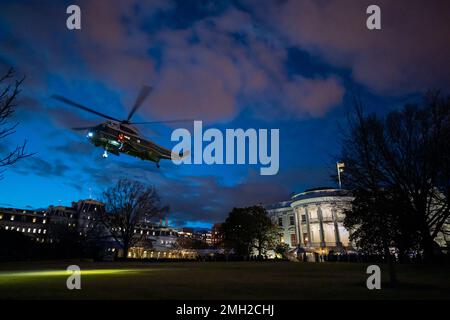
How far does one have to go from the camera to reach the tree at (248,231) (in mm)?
65688

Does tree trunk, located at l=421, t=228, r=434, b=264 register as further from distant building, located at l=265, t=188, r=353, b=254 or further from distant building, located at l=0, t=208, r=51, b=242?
distant building, located at l=0, t=208, r=51, b=242

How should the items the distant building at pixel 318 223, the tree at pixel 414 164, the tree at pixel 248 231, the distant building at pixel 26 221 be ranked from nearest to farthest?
1. the tree at pixel 414 164
2. the tree at pixel 248 231
3. the distant building at pixel 318 223
4. the distant building at pixel 26 221

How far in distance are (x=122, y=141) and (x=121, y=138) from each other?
29 centimetres

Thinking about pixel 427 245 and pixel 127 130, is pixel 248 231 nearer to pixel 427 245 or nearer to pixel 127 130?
pixel 427 245

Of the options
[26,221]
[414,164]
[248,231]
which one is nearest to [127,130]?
[414,164]

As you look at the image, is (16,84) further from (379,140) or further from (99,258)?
(99,258)

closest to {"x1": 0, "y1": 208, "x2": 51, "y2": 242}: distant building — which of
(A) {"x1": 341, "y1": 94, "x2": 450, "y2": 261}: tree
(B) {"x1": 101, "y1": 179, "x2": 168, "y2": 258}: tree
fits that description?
(B) {"x1": 101, "y1": 179, "x2": 168, "y2": 258}: tree

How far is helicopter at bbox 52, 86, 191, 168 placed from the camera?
27109 mm

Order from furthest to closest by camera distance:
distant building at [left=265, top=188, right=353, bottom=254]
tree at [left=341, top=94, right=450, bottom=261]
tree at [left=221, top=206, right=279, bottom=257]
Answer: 1. distant building at [left=265, top=188, right=353, bottom=254]
2. tree at [left=221, top=206, right=279, bottom=257]
3. tree at [left=341, top=94, right=450, bottom=261]

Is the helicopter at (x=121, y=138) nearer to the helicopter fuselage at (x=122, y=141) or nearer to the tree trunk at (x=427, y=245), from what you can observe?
the helicopter fuselage at (x=122, y=141)

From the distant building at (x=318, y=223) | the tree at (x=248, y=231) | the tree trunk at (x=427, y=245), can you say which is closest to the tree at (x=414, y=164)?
the tree trunk at (x=427, y=245)

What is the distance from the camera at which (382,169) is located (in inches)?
1043

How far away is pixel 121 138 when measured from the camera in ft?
92.6
